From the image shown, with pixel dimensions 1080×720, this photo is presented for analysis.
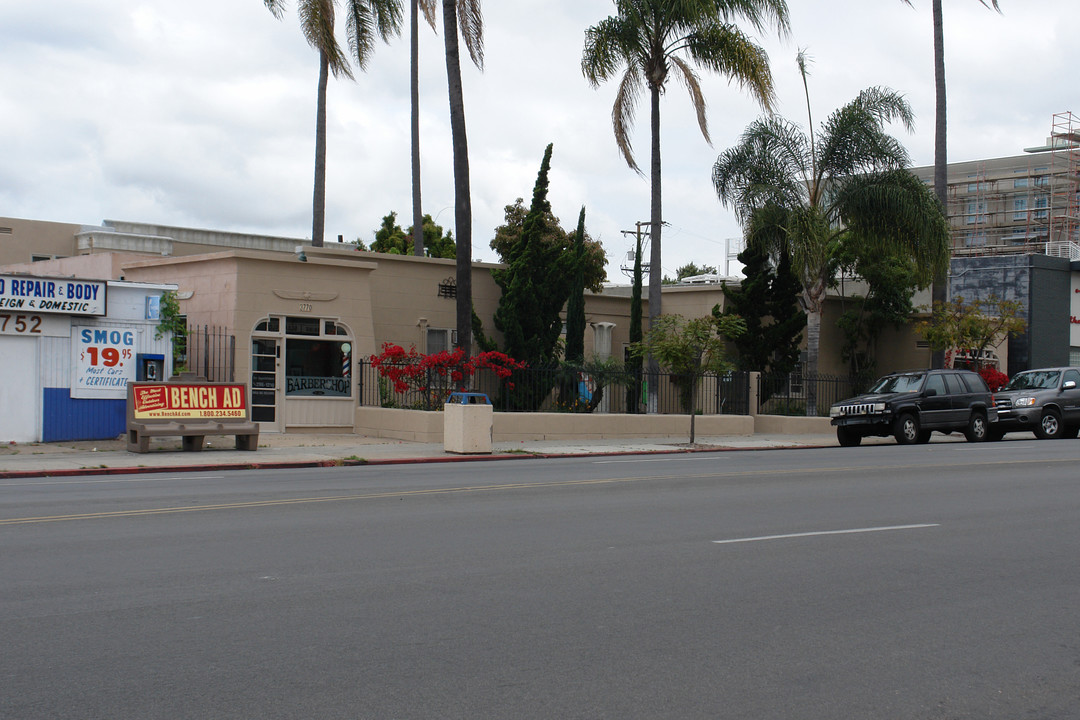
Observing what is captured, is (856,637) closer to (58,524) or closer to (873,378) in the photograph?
(58,524)

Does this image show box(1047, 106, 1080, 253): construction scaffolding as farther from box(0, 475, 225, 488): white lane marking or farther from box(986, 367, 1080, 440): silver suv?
box(0, 475, 225, 488): white lane marking

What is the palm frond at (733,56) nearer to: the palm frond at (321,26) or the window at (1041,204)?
the palm frond at (321,26)

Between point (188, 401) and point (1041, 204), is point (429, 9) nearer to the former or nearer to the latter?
point (188, 401)

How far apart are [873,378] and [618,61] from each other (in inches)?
601

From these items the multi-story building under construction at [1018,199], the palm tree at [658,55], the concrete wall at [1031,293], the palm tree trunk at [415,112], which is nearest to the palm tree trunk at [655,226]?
the palm tree at [658,55]

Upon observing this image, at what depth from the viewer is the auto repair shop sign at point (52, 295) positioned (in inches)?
798

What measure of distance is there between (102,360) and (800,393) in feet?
67.4

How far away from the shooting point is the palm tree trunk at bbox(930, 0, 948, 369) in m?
31.1

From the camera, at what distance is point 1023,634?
21.9ft

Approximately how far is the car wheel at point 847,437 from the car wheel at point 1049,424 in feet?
17.6

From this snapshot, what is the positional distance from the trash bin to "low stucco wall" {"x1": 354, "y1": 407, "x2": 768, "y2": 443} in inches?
84.4

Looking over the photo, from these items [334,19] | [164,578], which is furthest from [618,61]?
[164,578]

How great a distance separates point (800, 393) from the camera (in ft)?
108

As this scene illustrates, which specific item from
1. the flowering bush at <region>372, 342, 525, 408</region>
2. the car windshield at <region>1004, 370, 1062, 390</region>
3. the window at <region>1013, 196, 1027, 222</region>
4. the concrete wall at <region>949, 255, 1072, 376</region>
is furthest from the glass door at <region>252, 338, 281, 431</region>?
the window at <region>1013, 196, 1027, 222</region>
